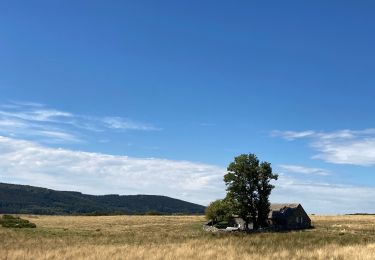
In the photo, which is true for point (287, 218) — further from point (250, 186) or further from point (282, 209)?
point (250, 186)

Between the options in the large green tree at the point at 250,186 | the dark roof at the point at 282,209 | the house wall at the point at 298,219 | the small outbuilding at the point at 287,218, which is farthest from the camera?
the dark roof at the point at 282,209

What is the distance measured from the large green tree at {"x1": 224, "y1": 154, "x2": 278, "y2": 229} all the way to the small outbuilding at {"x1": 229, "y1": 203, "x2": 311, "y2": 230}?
6.73m

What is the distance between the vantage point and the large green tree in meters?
80.1

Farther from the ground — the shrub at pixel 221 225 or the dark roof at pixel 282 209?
the dark roof at pixel 282 209

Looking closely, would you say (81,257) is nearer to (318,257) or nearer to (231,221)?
(318,257)

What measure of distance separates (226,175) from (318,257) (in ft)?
199

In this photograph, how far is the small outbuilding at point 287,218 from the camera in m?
88.8

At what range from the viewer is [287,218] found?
9031cm

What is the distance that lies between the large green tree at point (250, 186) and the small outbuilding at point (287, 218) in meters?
6.73

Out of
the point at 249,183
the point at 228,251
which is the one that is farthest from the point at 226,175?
the point at 228,251

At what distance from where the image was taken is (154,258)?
19.0 m

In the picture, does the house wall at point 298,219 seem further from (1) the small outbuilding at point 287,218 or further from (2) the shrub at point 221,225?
(2) the shrub at point 221,225

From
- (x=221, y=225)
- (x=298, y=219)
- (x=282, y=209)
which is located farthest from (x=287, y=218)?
(x=221, y=225)

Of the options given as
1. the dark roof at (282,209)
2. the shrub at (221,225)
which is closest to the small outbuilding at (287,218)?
the dark roof at (282,209)
